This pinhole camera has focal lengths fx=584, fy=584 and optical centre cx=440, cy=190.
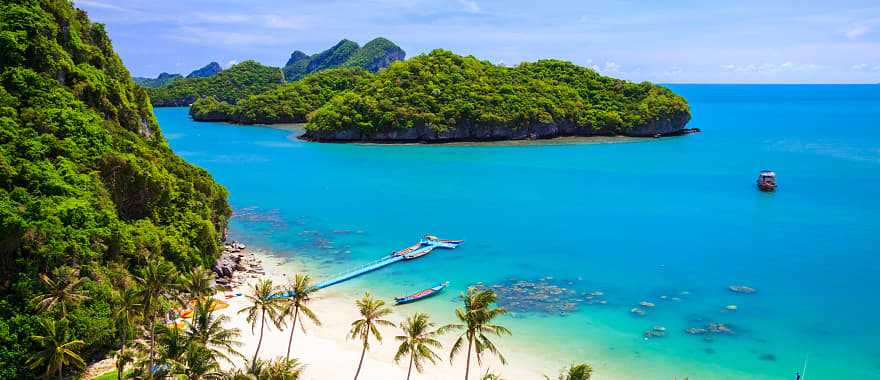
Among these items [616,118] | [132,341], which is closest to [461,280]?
[132,341]

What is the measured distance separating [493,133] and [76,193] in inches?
4450

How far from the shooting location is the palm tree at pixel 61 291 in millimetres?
26438

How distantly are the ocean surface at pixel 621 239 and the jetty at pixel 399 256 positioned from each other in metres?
1.08

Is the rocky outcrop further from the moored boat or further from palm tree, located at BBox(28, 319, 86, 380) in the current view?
palm tree, located at BBox(28, 319, 86, 380)

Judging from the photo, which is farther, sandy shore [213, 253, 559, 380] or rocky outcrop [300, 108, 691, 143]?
rocky outcrop [300, 108, 691, 143]

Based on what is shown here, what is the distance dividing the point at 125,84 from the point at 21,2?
36.0 ft

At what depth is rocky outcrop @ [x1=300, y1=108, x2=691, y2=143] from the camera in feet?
449

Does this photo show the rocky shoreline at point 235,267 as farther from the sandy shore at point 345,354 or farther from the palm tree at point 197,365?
the palm tree at point 197,365

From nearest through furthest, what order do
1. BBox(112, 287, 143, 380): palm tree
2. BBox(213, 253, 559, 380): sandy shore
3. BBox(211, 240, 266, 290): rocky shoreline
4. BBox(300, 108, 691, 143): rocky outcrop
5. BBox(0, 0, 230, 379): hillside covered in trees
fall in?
1. BBox(112, 287, 143, 380): palm tree
2. BBox(0, 0, 230, 379): hillside covered in trees
3. BBox(213, 253, 559, 380): sandy shore
4. BBox(211, 240, 266, 290): rocky shoreline
5. BBox(300, 108, 691, 143): rocky outcrop

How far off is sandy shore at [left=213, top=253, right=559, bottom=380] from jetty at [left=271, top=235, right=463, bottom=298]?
6213 millimetres

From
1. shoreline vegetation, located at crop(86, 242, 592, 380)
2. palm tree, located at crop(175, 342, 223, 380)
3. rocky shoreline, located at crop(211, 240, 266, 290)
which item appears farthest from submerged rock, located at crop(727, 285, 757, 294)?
palm tree, located at crop(175, 342, 223, 380)

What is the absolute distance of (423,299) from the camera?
41344 mm

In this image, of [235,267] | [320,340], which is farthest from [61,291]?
[235,267]

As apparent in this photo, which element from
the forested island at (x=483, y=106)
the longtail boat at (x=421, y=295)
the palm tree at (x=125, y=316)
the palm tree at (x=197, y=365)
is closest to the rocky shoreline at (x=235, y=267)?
the palm tree at (x=125, y=316)
